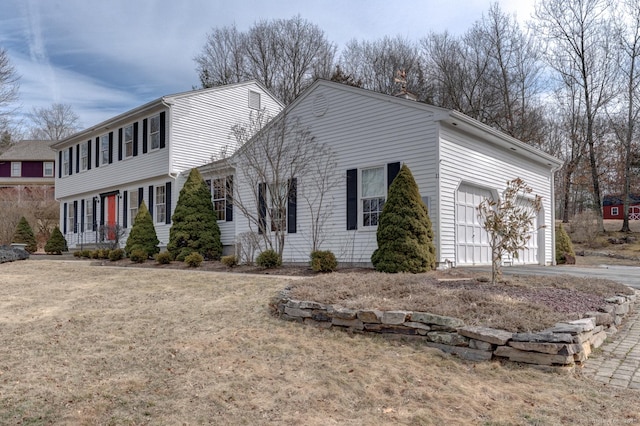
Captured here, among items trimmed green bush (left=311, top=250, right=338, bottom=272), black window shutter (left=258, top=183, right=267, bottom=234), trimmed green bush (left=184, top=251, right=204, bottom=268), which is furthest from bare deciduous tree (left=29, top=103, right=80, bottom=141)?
trimmed green bush (left=311, top=250, right=338, bottom=272)

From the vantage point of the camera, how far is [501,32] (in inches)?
1054

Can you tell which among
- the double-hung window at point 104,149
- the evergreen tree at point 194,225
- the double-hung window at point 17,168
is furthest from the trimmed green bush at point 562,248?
the double-hung window at point 17,168

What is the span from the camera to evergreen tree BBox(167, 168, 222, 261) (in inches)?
583

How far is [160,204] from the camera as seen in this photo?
18.0 meters

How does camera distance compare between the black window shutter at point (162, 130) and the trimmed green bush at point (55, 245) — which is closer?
the black window shutter at point (162, 130)

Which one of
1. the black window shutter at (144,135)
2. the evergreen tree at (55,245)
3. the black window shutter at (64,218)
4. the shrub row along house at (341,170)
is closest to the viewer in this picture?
the shrub row along house at (341,170)

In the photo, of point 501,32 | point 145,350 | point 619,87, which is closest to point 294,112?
point 145,350

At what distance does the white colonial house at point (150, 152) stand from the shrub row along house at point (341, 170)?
71 mm

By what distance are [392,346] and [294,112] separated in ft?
31.0

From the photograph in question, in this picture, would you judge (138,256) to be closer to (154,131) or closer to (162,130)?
(162,130)

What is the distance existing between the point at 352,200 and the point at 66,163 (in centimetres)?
1813

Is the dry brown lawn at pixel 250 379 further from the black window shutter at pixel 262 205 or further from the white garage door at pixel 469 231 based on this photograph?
the black window shutter at pixel 262 205

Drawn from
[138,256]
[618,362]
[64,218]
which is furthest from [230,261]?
[64,218]

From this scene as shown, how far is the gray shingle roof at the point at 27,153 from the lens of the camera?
40.6m
